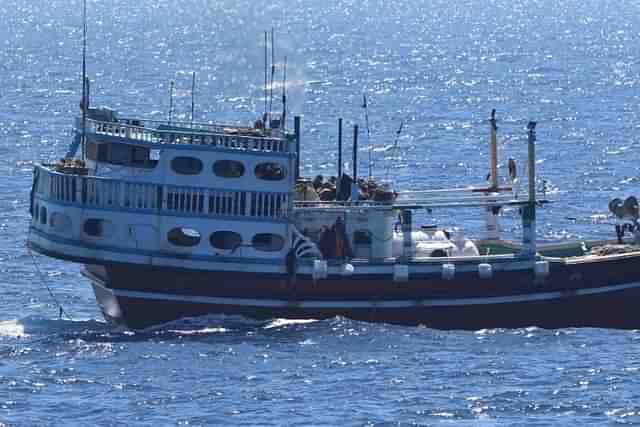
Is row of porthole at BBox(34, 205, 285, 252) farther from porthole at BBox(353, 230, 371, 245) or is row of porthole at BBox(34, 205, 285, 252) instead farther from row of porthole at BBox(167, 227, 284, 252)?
porthole at BBox(353, 230, 371, 245)

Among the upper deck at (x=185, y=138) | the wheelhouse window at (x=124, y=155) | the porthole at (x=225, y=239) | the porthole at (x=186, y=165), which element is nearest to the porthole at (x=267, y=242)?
the porthole at (x=225, y=239)

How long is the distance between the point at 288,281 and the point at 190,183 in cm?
463

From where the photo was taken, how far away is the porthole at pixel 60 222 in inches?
2653

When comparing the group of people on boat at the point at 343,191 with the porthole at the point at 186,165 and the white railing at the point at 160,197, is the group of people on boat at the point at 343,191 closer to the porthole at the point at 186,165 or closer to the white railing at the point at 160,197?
the white railing at the point at 160,197

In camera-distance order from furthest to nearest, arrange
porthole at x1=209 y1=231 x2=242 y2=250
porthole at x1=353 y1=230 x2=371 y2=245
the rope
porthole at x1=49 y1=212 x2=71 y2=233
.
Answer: the rope, porthole at x1=353 y1=230 x2=371 y2=245, porthole at x1=209 y1=231 x2=242 y2=250, porthole at x1=49 y1=212 x2=71 y2=233

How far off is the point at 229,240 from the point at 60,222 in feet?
18.7

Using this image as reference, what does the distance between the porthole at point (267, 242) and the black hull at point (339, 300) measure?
3.46 ft

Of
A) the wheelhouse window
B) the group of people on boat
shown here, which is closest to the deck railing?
the wheelhouse window

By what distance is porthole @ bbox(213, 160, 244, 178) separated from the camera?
6769 cm

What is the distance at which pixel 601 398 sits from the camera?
58781mm

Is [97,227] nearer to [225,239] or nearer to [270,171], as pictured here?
[225,239]

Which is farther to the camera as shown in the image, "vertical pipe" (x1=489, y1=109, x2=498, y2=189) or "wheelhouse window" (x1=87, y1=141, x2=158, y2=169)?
"vertical pipe" (x1=489, y1=109, x2=498, y2=189)

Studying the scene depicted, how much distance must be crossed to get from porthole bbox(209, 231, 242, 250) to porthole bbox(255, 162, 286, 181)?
215 cm

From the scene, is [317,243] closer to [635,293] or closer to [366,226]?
[366,226]
